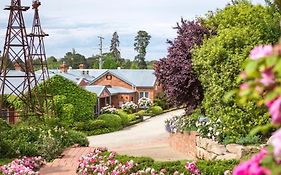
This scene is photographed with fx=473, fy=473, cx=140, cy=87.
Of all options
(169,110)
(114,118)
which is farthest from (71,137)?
(169,110)

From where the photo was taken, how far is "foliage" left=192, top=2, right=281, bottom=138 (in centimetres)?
1353

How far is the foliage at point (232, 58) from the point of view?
1353 centimetres

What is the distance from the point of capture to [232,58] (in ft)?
45.2

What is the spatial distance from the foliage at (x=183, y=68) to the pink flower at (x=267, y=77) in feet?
47.5

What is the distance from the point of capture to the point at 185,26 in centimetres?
1723

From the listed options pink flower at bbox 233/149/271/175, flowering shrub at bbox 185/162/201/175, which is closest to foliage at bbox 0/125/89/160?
flowering shrub at bbox 185/162/201/175

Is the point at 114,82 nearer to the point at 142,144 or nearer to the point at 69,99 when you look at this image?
the point at 69,99

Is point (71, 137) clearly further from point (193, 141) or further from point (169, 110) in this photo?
point (169, 110)

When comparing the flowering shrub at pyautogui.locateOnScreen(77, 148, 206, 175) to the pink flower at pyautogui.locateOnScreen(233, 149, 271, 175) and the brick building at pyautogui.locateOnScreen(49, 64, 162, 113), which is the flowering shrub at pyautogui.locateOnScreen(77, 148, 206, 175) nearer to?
the pink flower at pyautogui.locateOnScreen(233, 149, 271, 175)

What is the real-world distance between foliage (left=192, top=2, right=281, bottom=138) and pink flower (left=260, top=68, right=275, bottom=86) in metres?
11.6

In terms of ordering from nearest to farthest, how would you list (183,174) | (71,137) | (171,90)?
(183,174) < (171,90) < (71,137)

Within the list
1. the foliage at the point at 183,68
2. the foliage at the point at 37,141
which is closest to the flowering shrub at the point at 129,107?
the foliage at the point at 37,141

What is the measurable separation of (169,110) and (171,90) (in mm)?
28610

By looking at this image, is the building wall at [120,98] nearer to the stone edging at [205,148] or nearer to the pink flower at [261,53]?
the stone edging at [205,148]
